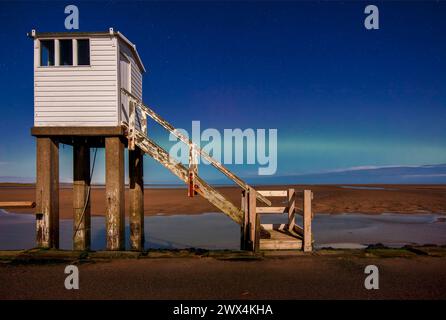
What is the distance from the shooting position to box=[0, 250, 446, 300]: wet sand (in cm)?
600

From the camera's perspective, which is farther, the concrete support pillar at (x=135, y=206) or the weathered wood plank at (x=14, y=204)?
the concrete support pillar at (x=135, y=206)

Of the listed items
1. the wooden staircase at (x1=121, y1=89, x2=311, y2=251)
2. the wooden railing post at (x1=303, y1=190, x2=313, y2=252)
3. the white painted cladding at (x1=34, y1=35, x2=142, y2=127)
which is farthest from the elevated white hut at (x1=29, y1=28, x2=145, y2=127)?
the wooden railing post at (x1=303, y1=190, x2=313, y2=252)

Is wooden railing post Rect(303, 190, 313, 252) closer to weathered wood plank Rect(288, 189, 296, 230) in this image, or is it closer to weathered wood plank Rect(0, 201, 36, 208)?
weathered wood plank Rect(288, 189, 296, 230)

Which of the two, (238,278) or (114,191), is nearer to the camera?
(238,278)

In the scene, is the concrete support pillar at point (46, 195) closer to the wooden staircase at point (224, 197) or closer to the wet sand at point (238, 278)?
the wet sand at point (238, 278)

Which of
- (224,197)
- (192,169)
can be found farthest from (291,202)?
(192,169)

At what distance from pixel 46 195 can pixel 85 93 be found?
3415mm

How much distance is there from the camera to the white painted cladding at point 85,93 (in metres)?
10.0

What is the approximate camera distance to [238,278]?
686 cm

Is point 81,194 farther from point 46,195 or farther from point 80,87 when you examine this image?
point 80,87

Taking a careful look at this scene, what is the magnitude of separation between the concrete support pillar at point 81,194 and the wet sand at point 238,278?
4.32 meters

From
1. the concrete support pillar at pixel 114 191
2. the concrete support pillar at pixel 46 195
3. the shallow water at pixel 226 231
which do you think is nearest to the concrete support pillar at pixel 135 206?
the shallow water at pixel 226 231
